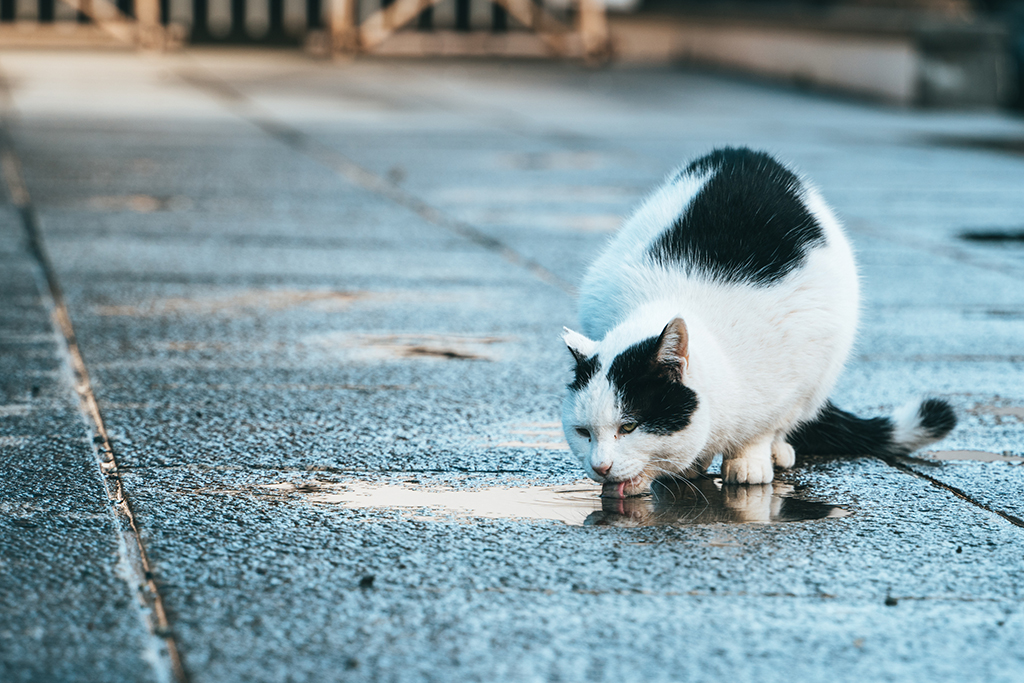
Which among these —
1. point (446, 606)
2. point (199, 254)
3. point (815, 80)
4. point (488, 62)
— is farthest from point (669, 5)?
point (446, 606)

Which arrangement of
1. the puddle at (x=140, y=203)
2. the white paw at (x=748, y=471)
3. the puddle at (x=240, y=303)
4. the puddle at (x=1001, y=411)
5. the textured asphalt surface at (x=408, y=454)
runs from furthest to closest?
the puddle at (x=140, y=203) < the puddle at (x=240, y=303) < the puddle at (x=1001, y=411) < the white paw at (x=748, y=471) < the textured asphalt surface at (x=408, y=454)

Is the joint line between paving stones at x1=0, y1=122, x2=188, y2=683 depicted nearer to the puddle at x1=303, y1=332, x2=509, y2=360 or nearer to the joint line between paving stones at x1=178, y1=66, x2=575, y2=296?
the puddle at x1=303, y1=332, x2=509, y2=360

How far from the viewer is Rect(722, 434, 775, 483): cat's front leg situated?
4301mm

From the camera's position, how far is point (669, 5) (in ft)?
96.5

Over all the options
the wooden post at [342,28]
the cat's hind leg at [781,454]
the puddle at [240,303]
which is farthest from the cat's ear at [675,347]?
the wooden post at [342,28]

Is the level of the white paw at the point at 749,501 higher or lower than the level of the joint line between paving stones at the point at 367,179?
higher

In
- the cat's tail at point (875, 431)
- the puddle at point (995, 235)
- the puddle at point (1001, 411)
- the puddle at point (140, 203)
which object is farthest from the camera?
the puddle at point (140, 203)

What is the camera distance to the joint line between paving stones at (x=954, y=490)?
4043 millimetres

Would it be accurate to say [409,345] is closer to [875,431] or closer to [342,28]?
[875,431]

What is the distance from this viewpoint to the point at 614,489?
401 cm

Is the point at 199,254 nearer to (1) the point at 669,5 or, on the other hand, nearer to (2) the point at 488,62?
(2) the point at 488,62

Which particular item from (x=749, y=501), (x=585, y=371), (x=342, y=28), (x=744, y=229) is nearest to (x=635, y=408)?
(x=585, y=371)

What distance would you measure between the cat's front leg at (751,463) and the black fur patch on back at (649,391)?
1.63 feet

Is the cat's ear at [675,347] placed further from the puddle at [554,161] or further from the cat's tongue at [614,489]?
the puddle at [554,161]
